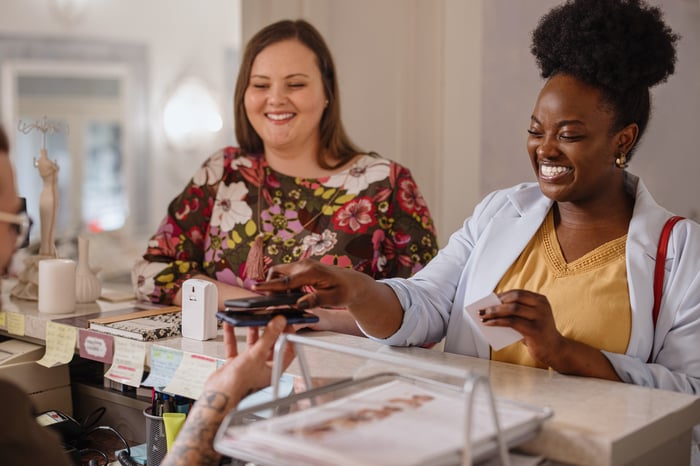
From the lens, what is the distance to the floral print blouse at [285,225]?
7.53ft

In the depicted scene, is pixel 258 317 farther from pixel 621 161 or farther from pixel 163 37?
pixel 163 37

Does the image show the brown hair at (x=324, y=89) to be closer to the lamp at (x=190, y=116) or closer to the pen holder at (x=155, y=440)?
the pen holder at (x=155, y=440)

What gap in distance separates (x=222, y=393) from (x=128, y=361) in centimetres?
57

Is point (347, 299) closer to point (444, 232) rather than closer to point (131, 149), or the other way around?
point (444, 232)

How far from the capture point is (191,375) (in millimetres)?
1646

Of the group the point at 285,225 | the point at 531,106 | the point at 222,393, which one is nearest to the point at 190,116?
the point at 531,106

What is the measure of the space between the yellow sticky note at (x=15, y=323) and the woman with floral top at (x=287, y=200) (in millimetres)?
316

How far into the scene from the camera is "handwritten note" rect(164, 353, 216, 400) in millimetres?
1617

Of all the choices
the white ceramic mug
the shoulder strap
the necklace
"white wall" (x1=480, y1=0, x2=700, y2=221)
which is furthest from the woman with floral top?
the shoulder strap

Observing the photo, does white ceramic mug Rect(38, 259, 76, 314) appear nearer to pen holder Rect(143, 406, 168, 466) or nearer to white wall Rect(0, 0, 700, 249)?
pen holder Rect(143, 406, 168, 466)

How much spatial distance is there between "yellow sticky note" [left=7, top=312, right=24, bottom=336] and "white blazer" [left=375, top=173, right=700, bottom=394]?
0.92m

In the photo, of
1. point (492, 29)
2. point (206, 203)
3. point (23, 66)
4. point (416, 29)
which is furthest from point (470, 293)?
point (23, 66)

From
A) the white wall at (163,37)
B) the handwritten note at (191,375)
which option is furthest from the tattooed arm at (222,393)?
the white wall at (163,37)

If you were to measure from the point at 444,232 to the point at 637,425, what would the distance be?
2.09 meters
